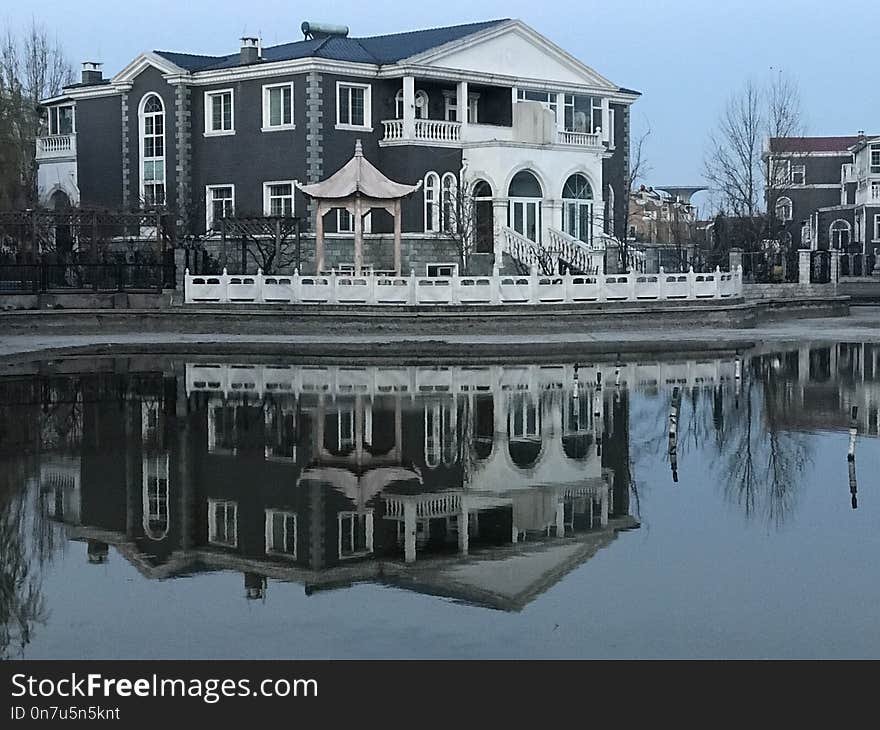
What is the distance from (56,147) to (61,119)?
1203 mm

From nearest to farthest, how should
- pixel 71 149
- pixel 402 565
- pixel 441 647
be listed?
pixel 441 647, pixel 402 565, pixel 71 149

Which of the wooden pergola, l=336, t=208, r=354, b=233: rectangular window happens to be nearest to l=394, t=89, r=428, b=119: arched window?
l=336, t=208, r=354, b=233: rectangular window

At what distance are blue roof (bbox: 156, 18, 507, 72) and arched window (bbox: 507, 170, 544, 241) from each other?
5.21 m

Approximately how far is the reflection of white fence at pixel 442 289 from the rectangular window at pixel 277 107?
875 centimetres

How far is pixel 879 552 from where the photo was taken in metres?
13.1

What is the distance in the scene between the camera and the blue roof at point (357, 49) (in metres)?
49.7

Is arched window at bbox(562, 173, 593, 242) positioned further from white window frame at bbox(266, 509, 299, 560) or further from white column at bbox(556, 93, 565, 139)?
white window frame at bbox(266, 509, 299, 560)

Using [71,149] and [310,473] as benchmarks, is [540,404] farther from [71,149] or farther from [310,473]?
[71,149]

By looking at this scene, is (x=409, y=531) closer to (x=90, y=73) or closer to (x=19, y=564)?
(x=19, y=564)

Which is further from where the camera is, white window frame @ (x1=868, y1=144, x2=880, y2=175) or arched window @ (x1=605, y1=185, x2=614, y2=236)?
white window frame @ (x1=868, y1=144, x2=880, y2=175)

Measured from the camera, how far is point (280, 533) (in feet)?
46.0

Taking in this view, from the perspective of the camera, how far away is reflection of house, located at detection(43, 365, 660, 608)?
1297 centimetres
